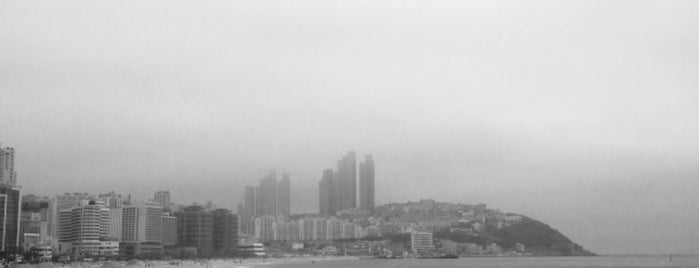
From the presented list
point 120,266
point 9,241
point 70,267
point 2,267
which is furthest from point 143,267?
point 9,241

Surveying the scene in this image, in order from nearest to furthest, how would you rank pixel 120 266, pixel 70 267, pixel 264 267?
1. pixel 70 267
2. pixel 120 266
3. pixel 264 267

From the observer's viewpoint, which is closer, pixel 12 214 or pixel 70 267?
pixel 70 267

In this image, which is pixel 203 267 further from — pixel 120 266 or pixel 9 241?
pixel 9 241

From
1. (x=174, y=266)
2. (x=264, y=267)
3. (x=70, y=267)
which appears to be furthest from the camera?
(x=264, y=267)

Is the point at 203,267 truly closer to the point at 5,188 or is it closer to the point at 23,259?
the point at 23,259

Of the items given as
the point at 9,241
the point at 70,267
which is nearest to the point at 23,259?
the point at 9,241

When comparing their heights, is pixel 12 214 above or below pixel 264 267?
above

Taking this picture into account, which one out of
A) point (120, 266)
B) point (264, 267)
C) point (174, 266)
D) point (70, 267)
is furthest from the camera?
point (264, 267)

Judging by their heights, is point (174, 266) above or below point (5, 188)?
below

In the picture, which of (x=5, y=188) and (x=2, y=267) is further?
(x=5, y=188)
